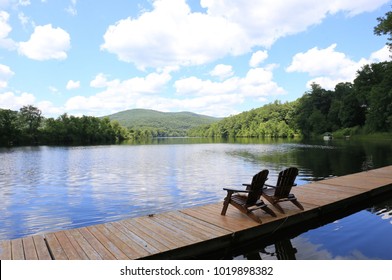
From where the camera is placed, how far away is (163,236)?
593 cm

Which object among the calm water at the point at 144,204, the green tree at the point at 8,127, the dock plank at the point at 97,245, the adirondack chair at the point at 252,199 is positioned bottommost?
the calm water at the point at 144,204

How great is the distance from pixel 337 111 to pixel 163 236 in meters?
91.7

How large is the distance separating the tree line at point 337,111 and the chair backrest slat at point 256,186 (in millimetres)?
50376

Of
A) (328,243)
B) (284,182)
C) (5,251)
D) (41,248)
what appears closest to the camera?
(5,251)

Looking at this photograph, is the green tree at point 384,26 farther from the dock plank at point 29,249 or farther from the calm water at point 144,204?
the dock plank at point 29,249

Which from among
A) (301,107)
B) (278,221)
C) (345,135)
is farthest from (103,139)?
(278,221)

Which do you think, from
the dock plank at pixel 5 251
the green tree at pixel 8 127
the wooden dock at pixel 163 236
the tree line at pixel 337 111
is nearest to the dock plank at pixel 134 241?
the wooden dock at pixel 163 236

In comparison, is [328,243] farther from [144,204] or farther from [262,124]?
[262,124]

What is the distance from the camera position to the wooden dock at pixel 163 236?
5141 millimetres

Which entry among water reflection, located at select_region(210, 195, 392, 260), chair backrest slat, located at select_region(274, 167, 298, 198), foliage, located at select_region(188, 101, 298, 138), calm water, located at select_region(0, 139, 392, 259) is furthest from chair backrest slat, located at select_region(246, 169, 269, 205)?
foliage, located at select_region(188, 101, 298, 138)

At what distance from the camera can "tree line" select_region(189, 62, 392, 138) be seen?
60.5m

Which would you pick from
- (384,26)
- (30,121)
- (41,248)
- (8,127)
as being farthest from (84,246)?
(30,121)

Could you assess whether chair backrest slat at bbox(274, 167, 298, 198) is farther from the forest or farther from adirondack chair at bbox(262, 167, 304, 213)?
the forest
